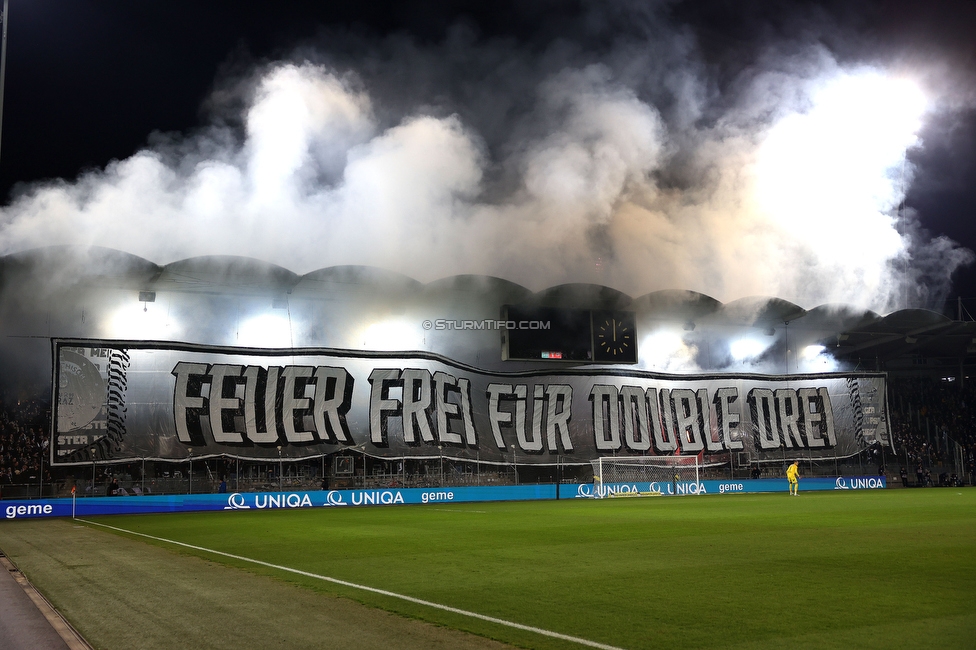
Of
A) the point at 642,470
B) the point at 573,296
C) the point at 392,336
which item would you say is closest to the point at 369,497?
the point at 392,336

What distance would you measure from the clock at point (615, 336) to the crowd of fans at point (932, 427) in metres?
18.6

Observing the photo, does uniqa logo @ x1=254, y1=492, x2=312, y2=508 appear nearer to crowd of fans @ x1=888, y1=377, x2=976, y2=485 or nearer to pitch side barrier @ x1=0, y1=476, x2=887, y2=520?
pitch side barrier @ x1=0, y1=476, x2=887, y2=520

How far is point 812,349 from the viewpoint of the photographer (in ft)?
164

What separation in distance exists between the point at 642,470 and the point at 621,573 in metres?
31.3

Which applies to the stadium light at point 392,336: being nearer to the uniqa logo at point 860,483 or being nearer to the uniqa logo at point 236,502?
the uniqa logo at point 236,502

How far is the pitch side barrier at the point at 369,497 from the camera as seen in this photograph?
30578 millimetres

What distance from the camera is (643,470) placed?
42.2 metres

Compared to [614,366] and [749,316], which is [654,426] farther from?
[749,316]

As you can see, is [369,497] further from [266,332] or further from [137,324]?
[137,324]

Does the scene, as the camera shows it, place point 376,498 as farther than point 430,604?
Yes

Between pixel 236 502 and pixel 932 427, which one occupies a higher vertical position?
pixel 932 427

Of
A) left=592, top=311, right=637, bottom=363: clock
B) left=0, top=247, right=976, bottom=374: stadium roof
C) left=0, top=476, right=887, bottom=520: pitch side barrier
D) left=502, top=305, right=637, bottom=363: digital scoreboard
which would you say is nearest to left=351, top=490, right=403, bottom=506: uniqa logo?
left=0, top=476, right=887, bottom=520: pitch side barrier

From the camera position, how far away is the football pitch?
7.75 meters

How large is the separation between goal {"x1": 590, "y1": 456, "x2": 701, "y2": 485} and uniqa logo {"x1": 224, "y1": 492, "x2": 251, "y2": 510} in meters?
16.1
